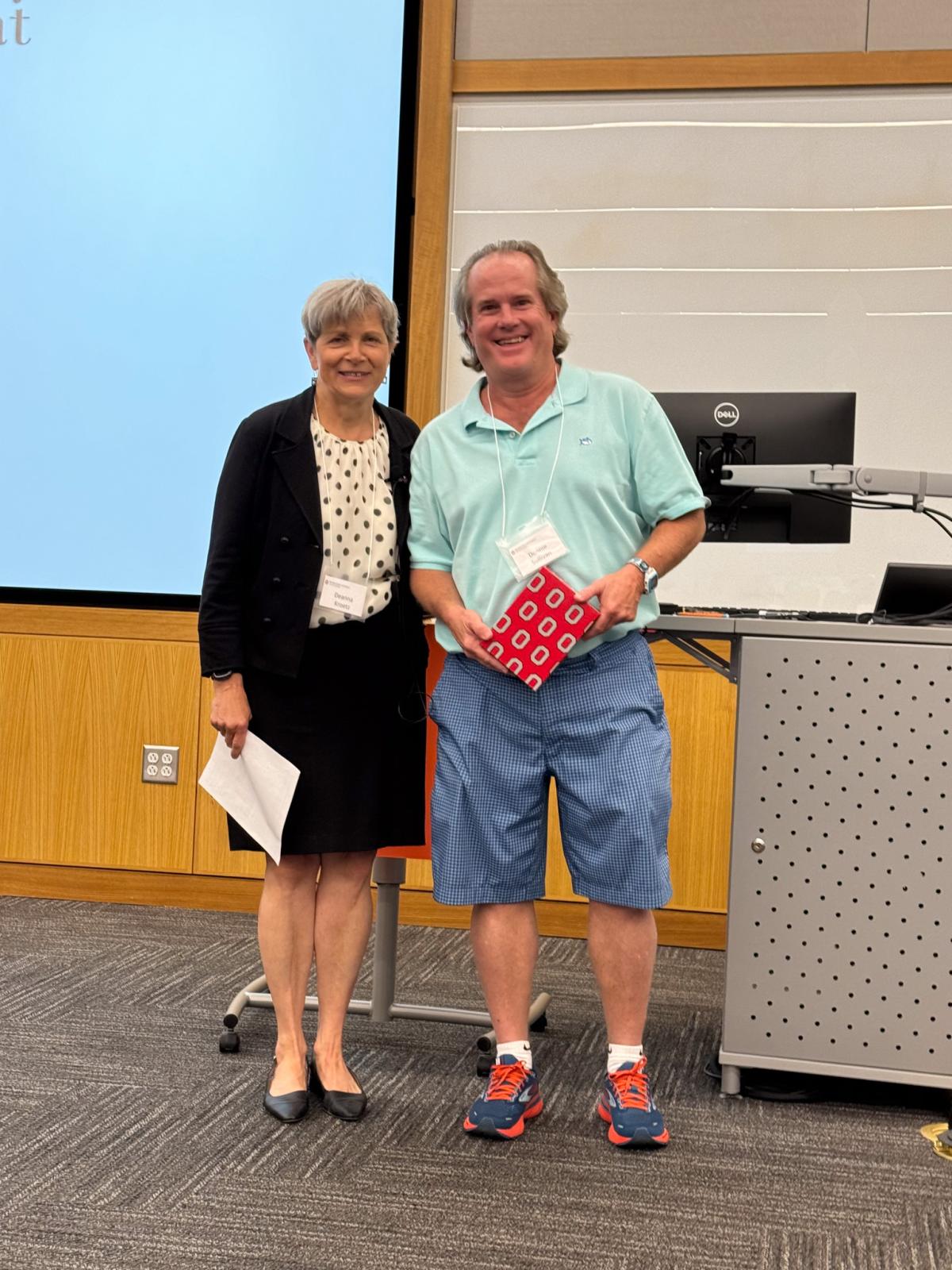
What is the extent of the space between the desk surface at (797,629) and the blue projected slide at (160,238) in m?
1.96

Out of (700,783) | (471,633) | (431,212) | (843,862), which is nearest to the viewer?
(471,633)

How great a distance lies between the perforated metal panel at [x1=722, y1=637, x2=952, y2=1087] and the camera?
2398 millimetres

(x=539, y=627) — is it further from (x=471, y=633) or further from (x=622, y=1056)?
(x=622, y=1056)

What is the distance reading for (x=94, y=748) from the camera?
407cm

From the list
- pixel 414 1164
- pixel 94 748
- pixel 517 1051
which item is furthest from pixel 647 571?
pixel 94 748

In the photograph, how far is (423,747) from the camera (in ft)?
8.12

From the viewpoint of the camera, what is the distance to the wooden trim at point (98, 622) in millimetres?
4020

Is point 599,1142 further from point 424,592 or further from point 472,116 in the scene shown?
point 472,116

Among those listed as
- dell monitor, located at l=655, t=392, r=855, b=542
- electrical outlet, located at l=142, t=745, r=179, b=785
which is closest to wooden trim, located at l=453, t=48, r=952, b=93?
dell monitor, located at l=655, t=392, r=855, b=542

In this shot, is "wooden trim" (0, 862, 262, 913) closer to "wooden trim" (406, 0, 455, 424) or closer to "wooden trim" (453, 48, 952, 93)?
"wooden trim" (406, 0, 455, 424)

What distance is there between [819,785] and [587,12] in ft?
8.36

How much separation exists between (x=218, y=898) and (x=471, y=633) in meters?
2.09

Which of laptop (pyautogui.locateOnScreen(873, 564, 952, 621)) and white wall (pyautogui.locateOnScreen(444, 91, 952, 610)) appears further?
white wall (pyautogui.locateOnScreen(444, 91, 952, 610))

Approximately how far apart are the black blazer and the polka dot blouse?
0.06ft
